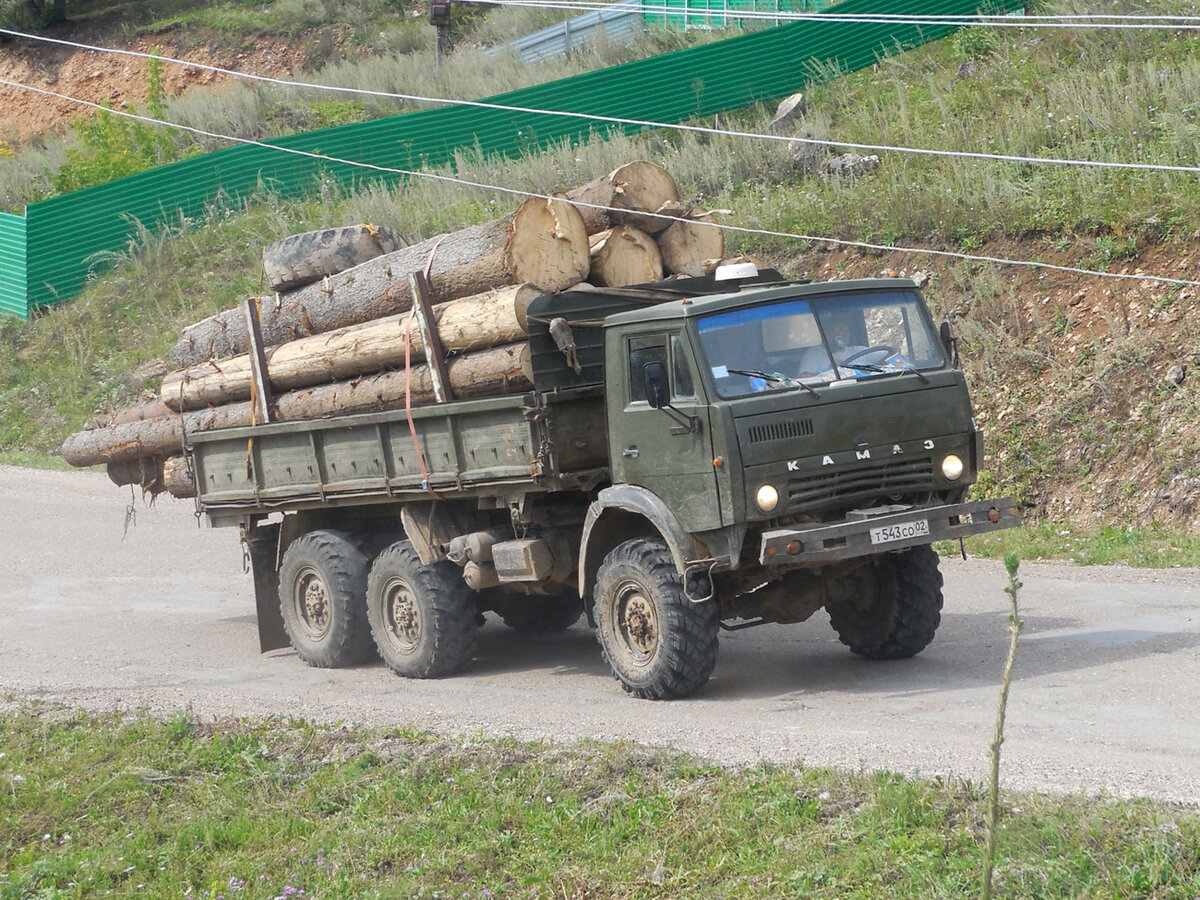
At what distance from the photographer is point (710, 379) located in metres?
8.04

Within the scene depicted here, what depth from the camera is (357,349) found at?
1074 cm

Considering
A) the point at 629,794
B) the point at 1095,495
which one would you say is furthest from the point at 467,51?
the point at 629,794

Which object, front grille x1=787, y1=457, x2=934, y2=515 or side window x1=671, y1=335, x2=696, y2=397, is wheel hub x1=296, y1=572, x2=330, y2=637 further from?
front grille x1=787, y1=457, x2=934, y2=515

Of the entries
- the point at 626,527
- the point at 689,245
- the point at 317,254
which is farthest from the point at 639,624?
the point at 317,254

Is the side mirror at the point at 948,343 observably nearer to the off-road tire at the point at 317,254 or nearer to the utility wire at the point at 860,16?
the off-road tire at the point at 317,254

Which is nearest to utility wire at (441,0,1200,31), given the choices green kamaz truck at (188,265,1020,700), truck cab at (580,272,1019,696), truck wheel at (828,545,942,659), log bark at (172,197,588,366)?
log bark at (172,197,588,366)

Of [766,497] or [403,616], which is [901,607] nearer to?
[766,497]

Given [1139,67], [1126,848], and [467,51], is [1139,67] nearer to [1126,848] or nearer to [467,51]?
[1126,848]

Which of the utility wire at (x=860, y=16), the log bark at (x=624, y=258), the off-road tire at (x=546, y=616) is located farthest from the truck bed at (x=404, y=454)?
the utility wire at (x=860, y=16)

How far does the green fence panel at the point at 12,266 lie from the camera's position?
91.1ft

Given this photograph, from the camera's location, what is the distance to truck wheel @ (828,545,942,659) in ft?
28.8

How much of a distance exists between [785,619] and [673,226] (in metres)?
3.37

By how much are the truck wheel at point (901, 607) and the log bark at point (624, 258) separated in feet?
9.66

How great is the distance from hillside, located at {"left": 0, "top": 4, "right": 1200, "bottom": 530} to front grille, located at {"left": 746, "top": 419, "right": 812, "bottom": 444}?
676 centimetres
